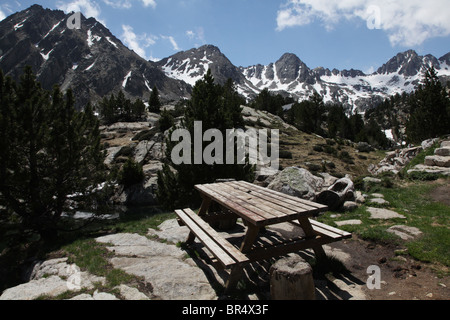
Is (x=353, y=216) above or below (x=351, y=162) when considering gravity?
below

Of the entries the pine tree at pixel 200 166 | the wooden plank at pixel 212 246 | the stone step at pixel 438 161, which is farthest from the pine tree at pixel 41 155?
the stone step at pixel 438 161

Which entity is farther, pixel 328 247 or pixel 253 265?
pixel 328 247

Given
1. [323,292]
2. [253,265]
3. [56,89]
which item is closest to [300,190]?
[253,265]

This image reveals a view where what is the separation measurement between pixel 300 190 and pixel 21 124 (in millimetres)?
8888

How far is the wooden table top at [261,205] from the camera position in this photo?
3.82 meters

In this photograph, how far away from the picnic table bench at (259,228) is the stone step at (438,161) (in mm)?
11957

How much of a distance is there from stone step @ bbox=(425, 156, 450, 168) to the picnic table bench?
12.0 m

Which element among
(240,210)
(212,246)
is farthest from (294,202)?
(212,246)

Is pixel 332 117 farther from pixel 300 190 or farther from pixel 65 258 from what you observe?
pixel 65 258

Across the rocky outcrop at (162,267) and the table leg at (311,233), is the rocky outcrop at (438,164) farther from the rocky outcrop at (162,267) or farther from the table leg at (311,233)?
the rocky outcrop at (162,267)

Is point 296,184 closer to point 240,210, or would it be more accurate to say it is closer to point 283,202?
point 283,202

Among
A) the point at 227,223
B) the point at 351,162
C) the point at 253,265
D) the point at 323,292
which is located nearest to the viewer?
the point at 323,292

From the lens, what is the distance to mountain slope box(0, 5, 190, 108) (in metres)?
154
